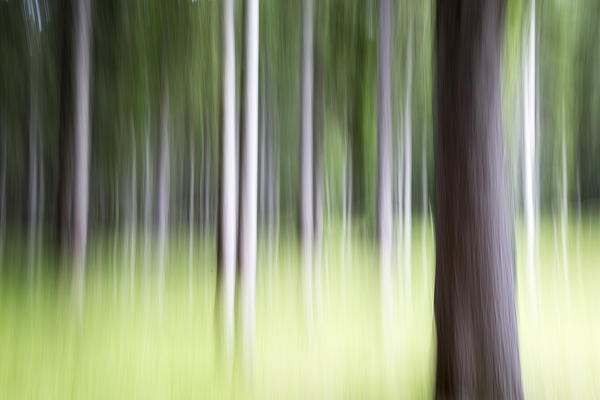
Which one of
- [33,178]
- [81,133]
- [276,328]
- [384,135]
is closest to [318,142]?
[384,135]

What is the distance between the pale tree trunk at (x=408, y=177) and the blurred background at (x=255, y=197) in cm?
1

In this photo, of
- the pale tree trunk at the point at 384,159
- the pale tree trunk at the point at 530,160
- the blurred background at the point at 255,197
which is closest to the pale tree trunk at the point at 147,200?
the blurred background at the point at 255,197

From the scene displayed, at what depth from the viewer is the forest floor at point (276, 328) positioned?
5.70 ft

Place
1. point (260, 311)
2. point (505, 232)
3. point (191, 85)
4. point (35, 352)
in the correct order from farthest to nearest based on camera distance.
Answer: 1. point (191, 85)
2. point (260, 311)
3. point (35, 352)
4. point (505, 232)

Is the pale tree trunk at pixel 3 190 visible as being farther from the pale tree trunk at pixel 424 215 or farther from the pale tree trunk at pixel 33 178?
the pale tree trunk at pixel 424 215

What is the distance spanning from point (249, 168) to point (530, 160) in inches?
65.8

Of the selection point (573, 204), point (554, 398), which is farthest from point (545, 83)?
point (554, 398)

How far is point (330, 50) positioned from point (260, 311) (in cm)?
184

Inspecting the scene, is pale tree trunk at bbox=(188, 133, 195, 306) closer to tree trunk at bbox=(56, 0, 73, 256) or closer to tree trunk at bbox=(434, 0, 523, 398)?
tree trunk at bbox=(56, 0, 73, 256)

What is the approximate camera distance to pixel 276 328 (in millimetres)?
2150

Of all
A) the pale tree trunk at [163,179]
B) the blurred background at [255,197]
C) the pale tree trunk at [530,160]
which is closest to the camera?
the blurred background at [255,197]

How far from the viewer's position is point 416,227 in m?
2.58

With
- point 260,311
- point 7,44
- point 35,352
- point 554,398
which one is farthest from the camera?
point 7,44

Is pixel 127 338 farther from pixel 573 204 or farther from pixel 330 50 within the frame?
pixel 573 204
